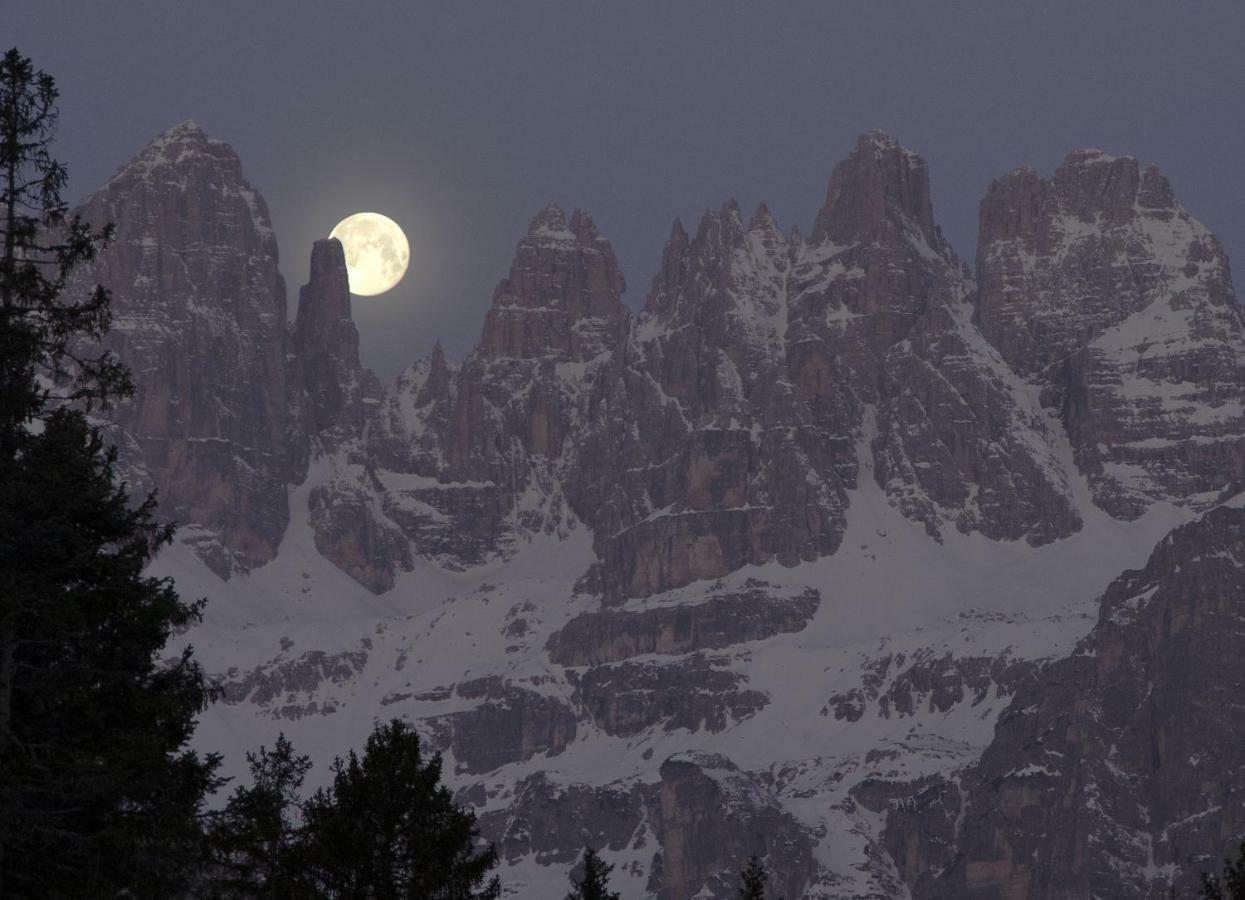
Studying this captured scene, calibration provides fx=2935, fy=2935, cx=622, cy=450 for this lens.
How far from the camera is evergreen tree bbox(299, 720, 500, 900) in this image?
5441cm

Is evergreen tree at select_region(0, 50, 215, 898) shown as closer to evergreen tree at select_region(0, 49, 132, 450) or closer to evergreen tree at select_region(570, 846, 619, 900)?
evergreen tree at select_region(0, 49, 132, 450)

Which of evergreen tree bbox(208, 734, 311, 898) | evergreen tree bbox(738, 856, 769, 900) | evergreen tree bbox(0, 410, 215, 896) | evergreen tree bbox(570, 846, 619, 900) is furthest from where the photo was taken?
evergreen tree bbox(570, 846, 619, 900)

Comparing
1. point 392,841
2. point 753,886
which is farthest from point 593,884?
point 392,841

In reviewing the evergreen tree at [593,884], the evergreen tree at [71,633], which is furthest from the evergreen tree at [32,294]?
the evergreen tree at [593,884]

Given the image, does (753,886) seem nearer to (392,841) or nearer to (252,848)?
(392,841)

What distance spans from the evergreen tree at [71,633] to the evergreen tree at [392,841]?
158 inches

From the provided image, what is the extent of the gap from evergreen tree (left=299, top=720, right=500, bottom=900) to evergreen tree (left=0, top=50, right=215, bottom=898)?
13.2 feet

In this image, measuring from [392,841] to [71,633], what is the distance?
332 inches

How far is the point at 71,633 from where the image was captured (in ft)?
165

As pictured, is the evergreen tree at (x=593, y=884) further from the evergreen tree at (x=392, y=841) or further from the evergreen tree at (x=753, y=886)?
the evergreen tree at (x=392, y=841)

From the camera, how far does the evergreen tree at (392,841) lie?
5441cm

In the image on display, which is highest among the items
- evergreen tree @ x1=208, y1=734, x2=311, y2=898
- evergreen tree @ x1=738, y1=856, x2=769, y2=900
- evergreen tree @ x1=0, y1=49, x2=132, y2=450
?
evergreen tree @ x1=0, y1=49, x2=132, y2=450

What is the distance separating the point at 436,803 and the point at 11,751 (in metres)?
10.1

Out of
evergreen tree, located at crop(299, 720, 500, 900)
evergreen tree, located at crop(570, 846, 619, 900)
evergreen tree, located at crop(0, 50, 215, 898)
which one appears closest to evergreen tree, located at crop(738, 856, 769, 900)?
evergreen tree, located at crop(570, 846, 619, 900)
